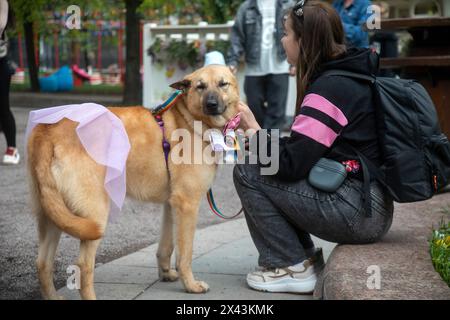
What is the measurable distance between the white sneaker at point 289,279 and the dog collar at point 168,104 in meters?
1.08

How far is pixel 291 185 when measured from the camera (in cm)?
350

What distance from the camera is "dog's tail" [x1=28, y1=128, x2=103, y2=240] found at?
9.86 feet

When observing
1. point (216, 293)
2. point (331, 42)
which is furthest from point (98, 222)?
point (331, 42)

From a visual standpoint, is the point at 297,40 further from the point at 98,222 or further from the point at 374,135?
the point at 98,222

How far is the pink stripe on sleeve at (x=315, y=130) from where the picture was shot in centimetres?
333

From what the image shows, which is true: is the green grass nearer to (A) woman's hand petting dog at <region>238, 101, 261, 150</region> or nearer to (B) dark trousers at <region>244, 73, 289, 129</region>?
(A) woman's hand petting dog at <region>238, 101, 261, 150</region>

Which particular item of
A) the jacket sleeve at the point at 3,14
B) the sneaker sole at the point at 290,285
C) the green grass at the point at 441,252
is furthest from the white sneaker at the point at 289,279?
the jacket sleeve at the point at 3,14

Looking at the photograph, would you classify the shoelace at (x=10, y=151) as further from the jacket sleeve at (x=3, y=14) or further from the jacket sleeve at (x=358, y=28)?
the jacket sleeve at (x=358, y=28)

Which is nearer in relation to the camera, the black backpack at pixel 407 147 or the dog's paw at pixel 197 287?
the black backpack at pixel 407 147

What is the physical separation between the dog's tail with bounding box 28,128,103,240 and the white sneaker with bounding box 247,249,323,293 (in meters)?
1.02

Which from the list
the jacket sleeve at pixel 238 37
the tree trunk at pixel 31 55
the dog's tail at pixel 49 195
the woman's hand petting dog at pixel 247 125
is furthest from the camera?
the tree trunk at pixel 31 55

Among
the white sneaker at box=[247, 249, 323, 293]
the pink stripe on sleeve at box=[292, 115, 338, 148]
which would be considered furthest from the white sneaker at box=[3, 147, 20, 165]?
the pink stripe on sleeve at box=[292, 115, 338, 148]

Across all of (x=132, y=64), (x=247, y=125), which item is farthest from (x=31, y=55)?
(x=247, y=125)
